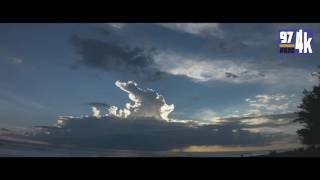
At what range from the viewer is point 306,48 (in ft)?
17.2

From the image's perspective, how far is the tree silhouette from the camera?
5.21m

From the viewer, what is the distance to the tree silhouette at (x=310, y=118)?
5.21 m

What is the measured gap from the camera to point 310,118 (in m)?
5.29
